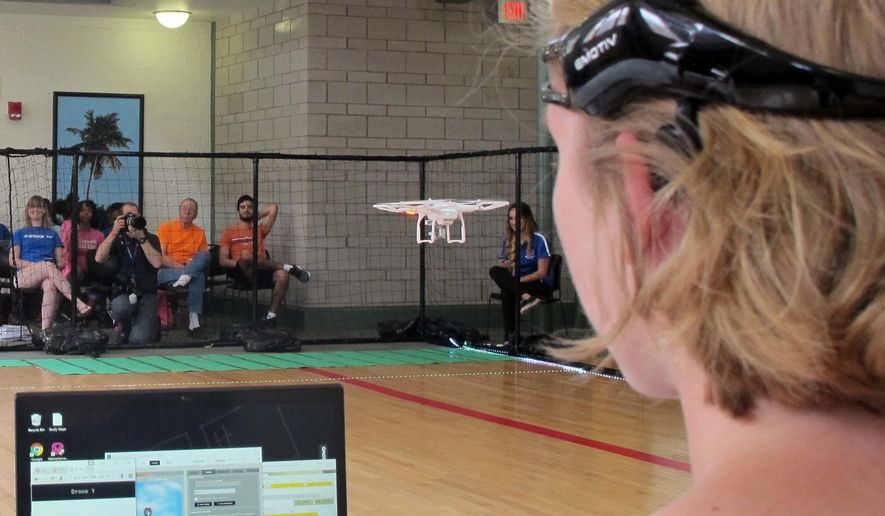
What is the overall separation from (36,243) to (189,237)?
4.16 feet

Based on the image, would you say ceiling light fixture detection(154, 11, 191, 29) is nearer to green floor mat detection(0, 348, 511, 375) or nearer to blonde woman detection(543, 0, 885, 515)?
green floor mat detection(0, 348, 511, 375)

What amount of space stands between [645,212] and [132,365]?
333 inches

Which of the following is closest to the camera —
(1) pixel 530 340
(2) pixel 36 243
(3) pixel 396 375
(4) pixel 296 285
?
(3) pixel 396 375

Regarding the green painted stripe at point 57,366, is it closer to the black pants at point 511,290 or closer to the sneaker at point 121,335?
the sneaker at point 121,335

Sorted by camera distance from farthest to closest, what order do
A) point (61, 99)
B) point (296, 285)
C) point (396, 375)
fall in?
point (61, 99) < point (296, 285) < point (396, 375)

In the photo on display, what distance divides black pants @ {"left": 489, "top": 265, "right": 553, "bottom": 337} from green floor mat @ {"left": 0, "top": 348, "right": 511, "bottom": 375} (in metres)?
0.40

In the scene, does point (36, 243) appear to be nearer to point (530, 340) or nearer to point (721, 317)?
point (530, 340)

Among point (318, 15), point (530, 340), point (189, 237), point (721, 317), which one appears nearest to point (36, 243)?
point (189, 237)

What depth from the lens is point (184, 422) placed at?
1394 mm

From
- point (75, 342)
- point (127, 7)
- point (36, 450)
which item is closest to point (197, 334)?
point (75, 342)

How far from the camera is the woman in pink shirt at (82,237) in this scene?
1002 centimetres

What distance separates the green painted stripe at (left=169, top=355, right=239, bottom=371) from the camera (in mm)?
8578

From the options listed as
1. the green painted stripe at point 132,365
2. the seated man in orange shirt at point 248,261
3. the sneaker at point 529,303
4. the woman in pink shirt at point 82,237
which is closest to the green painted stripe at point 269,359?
the green painted stripe at point 132,365

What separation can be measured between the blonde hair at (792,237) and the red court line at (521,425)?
372 centimetres
